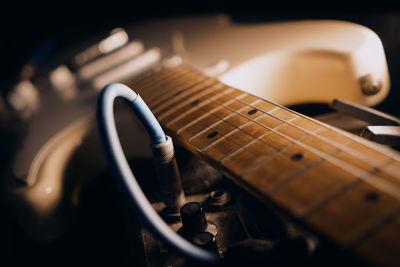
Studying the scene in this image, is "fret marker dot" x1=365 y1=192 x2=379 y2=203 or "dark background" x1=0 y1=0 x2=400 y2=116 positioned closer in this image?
"fret marker dot" x1=365 y1=192 x2=379 y2=203

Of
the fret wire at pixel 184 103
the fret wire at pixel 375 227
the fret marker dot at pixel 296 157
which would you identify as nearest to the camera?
the fret wire at pixel 375 227

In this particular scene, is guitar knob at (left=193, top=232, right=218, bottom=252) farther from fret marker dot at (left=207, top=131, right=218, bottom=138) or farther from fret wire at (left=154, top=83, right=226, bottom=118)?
fret wire at (left=154, top=83, right=226, bottom=118)

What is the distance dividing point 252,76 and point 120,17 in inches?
52.6

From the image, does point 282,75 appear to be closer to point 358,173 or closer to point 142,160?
point 142,160

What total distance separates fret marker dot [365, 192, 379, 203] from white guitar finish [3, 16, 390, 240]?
0.72m

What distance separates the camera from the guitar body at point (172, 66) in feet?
2.89

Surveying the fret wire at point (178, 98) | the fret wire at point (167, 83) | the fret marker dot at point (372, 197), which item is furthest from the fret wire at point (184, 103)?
the fret marker dot at point (372, 197)

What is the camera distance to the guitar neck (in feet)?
1.32

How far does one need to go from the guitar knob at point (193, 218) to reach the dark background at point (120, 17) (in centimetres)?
108

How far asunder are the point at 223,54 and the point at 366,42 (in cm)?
54

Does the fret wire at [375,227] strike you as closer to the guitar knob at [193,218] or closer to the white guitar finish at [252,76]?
the guitar knob at [193,218]

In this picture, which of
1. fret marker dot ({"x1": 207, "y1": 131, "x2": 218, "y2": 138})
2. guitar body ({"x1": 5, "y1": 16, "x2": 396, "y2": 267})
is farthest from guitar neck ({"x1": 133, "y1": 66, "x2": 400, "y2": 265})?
guitar body ({"x1": 5, "y1": 16, "x2": 396, "y2": 267})

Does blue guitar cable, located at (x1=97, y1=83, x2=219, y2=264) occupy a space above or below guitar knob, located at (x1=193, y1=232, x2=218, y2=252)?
above

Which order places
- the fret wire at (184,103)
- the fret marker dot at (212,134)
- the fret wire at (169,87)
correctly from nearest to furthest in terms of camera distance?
the fret marker dot at (212,134)
the fret wire at (184,103)
the fret wire at (169,87)
